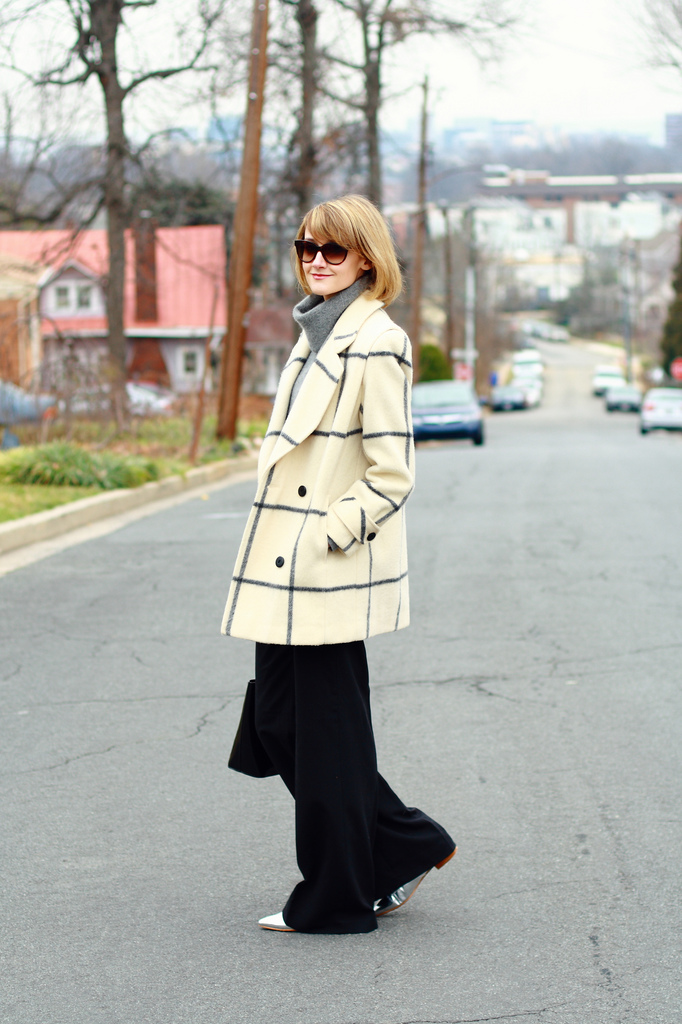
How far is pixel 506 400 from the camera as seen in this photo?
63750mm

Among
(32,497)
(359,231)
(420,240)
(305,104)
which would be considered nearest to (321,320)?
(359,231)

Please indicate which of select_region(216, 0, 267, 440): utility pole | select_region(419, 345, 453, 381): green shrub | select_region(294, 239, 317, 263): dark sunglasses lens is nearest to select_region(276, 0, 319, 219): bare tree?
select_region(216, 0, 267, 440): utility pole

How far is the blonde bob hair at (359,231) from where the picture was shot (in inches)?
119

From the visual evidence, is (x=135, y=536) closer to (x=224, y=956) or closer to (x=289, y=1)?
(x=224, y=956)

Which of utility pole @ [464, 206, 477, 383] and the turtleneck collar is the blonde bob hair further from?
utility pole @ [464, 206, 477, 383]

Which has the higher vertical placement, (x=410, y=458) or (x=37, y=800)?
(x=410, y=458)

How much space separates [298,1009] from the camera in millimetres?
2773

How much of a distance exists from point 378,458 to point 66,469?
34.3 feet

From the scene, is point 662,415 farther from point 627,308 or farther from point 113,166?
point 627,308

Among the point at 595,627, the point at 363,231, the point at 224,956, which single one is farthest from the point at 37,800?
the point at 595,627

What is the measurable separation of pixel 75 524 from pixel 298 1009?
8.73m

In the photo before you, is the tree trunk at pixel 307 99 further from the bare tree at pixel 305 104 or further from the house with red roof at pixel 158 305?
the house with red roof at pixel 158 305

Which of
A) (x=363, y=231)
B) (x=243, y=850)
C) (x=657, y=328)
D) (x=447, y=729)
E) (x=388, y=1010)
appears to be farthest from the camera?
(x=657, y=328)

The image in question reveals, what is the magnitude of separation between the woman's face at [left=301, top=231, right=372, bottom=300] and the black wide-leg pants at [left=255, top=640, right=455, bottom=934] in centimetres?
90
